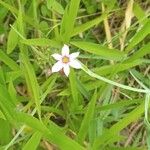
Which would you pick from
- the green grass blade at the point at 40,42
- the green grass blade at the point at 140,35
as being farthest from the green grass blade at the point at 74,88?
the green grass blade at the point at 140,35

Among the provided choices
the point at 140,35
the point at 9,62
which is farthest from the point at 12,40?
the point at 140,35

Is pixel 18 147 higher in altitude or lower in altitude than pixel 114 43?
lower

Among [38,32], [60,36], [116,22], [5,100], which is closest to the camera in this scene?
[5,100]

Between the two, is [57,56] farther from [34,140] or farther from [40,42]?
[34,140]

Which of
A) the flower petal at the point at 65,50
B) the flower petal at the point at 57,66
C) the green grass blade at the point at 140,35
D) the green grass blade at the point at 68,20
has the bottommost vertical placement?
the flower petal at the point at 57,66

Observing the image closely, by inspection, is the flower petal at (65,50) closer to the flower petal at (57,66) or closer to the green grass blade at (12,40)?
the flower petal at (57,66)

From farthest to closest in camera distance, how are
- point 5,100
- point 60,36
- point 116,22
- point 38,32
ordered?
1. point 116,22
2. point 38,32
3. point 60,36
4. point 5,100

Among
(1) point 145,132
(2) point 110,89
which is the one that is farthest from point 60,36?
(1) point 145,132

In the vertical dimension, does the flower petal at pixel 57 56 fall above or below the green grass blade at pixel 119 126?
above

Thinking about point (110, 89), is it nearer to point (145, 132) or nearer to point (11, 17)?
point (145, 132)

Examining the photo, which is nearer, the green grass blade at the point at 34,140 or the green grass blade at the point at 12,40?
the green grass blade at the point at 34,140

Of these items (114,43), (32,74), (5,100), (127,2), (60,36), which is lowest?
(5,100)
